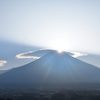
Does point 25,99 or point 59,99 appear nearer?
point 59,99

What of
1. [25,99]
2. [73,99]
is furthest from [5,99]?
[73,99]

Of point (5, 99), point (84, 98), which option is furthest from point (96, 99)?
point (5, 99)

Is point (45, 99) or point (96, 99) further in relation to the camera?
point (45, 99)

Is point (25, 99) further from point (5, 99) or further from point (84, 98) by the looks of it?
point (84, 98)

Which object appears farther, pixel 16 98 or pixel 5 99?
pixel 16 98

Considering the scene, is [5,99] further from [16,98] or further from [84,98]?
[84,98]

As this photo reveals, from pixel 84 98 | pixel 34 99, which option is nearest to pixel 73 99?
pixel 84 98

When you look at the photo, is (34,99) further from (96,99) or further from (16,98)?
(96,99)
